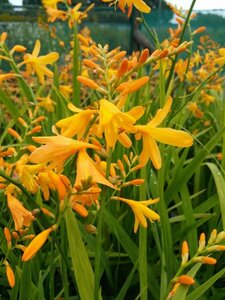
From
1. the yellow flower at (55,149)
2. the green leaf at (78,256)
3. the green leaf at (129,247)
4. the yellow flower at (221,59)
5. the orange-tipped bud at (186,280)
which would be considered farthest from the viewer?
the yellow flower at (221,59)

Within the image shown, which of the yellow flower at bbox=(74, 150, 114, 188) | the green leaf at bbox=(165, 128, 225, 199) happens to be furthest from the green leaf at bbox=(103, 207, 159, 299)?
the yellow flower at bbox=(74, 150, 114, 188)

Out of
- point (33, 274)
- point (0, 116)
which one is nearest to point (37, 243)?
point (33, 274)

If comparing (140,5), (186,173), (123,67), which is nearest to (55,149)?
(123,67)

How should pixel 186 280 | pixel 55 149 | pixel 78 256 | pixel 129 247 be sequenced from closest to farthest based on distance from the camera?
pixel 55 149 → pixel 186 280 → pixel 78 256 → pixel 129 247

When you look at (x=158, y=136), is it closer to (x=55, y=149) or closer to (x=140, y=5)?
(x=55, y=149)

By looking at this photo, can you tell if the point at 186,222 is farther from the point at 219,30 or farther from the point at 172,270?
the point at 219,30

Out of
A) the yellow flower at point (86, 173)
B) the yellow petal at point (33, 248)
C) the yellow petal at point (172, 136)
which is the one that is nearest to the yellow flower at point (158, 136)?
the yellow petal at point (172, 136)

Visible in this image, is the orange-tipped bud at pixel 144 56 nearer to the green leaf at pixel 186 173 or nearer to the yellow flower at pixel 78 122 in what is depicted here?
the yellow flower at pixel 78 122
